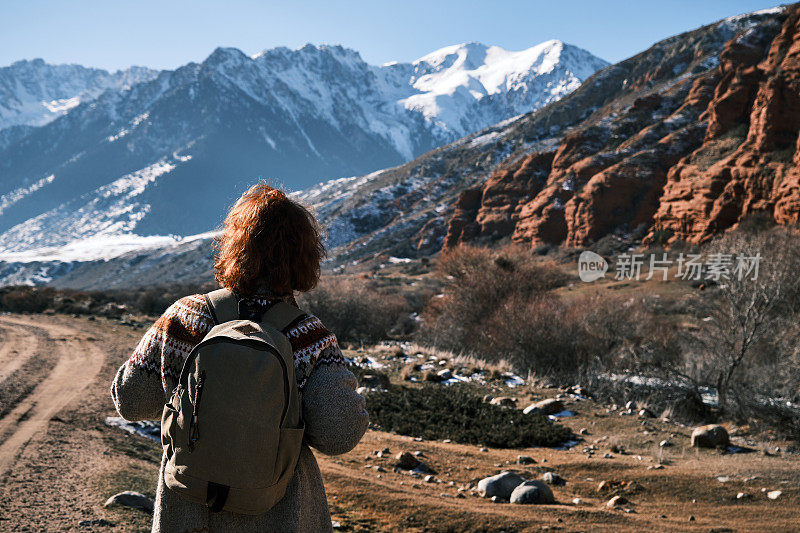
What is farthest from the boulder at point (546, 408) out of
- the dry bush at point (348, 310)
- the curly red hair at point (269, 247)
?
the dry bush at point (348, 310)

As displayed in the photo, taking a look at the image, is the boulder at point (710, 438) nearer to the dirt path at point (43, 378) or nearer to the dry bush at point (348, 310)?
the dirt path at point (43, 378)

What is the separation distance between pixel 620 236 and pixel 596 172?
9289 millimetres

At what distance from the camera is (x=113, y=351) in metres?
16.0

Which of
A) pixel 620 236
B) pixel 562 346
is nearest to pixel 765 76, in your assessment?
pixel 620 236

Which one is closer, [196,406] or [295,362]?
[196,406]

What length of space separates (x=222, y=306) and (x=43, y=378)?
38.3 ft

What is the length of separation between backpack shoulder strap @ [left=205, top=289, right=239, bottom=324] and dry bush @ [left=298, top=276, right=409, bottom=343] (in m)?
24.7

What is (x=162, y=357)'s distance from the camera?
1.95 meters

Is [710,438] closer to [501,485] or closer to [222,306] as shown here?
[501,485]

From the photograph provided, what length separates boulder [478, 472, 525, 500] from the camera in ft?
21.0

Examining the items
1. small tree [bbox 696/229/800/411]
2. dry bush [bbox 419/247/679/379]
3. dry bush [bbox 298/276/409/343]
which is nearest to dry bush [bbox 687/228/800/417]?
small tree [bbox 696/229/800/411]

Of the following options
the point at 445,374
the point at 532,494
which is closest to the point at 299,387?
the point at 532,494

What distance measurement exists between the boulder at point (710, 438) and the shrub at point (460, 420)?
1.93m

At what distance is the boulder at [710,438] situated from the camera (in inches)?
350
